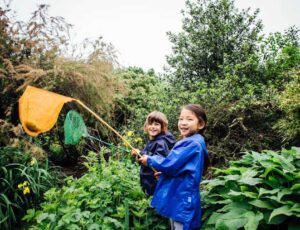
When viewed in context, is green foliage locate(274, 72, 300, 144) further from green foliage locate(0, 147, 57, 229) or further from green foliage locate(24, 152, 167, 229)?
green foliage locate(0, 147, 57, 229)

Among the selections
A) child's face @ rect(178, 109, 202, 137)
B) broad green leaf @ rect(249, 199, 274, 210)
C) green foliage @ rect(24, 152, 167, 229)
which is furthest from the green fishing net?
broad green leaf @ rect(249, 199, 274, 210)

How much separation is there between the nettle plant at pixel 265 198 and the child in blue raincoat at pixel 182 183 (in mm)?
227

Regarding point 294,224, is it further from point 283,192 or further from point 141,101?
point 141,101

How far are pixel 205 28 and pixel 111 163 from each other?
191 inches

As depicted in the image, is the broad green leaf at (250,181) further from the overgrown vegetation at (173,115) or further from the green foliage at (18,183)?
the green foliage at (18,183)

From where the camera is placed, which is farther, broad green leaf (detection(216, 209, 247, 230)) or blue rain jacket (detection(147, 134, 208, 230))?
blue rain jacket (detection(147, 134, 208, 230))

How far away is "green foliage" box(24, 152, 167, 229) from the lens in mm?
3027

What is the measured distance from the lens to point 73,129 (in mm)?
3057

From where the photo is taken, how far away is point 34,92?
106 inches

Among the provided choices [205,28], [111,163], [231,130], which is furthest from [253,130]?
[205,28]

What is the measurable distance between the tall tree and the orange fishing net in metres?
4.88

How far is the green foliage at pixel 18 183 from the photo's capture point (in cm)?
434

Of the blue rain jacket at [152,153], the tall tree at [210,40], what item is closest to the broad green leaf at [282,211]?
the blue rain jacket at [152,153]

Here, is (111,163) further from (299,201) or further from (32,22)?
(32,22)
